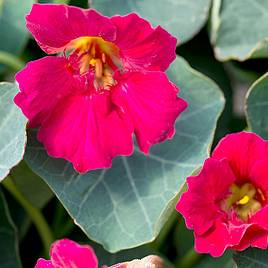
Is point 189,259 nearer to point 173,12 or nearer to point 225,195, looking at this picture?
point 225,195

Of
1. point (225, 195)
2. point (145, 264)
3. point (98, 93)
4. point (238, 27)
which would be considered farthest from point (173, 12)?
point (145, 264)

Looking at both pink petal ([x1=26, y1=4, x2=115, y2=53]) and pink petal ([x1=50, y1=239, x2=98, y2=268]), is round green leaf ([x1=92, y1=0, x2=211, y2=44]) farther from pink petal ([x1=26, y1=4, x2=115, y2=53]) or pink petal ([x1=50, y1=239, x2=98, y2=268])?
pink petal ([x1=50, y1=239, x2=98, y2=268])

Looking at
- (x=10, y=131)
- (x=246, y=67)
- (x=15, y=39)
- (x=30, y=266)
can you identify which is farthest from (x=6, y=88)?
(x=246, y=67)

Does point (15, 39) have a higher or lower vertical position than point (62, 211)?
higher

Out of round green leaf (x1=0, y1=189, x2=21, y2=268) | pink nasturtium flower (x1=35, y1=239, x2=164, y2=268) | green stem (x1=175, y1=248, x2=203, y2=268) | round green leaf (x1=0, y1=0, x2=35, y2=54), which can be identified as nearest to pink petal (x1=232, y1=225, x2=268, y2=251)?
pink nasturtium flower (x1=35, y1=239, x2=164, y2=268)

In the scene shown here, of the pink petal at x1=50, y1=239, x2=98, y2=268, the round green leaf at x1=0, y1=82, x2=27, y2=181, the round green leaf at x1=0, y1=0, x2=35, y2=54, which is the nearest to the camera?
the pink petal at x1=50, y1=239, x2=98, y2=268

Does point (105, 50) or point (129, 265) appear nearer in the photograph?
point (129, 265)

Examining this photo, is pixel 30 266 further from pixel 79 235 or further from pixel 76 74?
pixel 76 74
